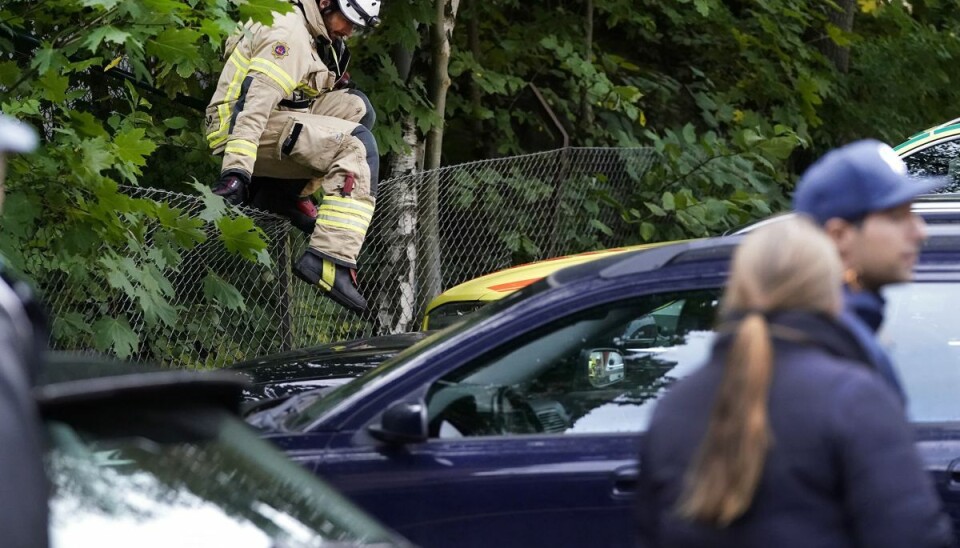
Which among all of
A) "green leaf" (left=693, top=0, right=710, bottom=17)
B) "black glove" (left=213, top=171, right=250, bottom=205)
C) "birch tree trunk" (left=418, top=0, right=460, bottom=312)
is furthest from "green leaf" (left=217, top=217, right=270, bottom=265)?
"green leaf" (left=693, top=0, right=710, bottom=17)

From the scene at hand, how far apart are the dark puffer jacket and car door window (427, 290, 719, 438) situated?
62.0 inches

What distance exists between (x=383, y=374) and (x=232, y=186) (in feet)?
11.8

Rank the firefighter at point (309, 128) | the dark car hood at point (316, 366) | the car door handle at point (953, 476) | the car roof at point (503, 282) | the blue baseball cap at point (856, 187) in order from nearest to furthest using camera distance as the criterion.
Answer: the blue baseball cap at point (856, 187) → the car door handle at point (953, 476) → the dark car hood at point (316, 366) → the car roof at point (503, 282) → the firefighter at point (309, 128)

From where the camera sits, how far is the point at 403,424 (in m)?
3.97

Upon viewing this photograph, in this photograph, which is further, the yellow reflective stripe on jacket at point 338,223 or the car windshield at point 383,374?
the yellow reflective stripe on jacket at point 338,223

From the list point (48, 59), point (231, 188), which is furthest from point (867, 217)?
point (231, 188)

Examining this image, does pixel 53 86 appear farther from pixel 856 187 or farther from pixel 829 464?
pixel 829 464

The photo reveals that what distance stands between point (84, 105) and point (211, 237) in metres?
1.22

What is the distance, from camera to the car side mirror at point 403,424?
397 centimetres

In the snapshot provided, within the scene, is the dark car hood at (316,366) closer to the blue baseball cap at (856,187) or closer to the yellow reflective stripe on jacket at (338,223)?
the yellow reflective stripe on jacket at (338,223)

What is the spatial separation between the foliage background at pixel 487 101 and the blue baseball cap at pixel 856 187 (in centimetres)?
361

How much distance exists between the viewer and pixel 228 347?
8.26 meters

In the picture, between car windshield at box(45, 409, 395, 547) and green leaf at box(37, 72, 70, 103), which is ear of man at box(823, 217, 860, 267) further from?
green leaf at box(37, 72, 70, 103)

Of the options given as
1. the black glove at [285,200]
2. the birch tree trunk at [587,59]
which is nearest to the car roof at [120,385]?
the black glove at [285,200]
